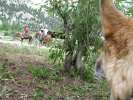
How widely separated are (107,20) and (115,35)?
0.06m

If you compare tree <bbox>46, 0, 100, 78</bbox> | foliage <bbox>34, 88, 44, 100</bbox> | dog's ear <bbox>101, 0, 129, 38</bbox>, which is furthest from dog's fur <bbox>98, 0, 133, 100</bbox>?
tree <bbox>46, 0, 100, 78</bbox>

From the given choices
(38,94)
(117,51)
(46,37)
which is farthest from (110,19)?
(46,37)

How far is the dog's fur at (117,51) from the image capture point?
46.9 inches

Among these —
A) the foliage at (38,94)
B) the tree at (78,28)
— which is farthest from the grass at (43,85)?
the tree at (78,28)

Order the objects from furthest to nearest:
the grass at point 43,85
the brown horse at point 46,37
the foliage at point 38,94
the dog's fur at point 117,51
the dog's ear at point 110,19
A: the brown horse at point 46,37 → the grass at point 43,85 → the foliage at point 38,94 → the dog's ear at point 110,19 → the dog's fur at point 117,51

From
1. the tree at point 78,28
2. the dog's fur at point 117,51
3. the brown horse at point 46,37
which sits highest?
the dog's fur at point 117,51

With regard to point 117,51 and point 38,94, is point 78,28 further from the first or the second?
point 117,51

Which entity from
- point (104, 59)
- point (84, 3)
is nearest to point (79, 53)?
point (84, 3)

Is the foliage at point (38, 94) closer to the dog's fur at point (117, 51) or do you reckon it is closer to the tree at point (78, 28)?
the tree at point (78, 28)

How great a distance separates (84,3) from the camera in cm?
764

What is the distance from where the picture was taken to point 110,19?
1.36 m

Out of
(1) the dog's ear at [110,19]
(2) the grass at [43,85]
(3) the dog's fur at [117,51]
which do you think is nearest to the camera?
(3) the dog's fur at [117,51]

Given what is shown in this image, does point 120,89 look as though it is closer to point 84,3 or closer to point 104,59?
point 104,59

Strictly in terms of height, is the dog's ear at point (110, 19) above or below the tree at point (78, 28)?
above
